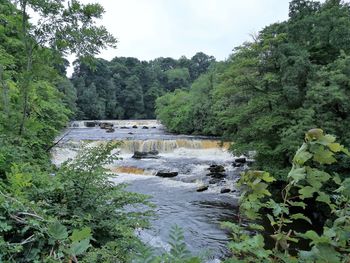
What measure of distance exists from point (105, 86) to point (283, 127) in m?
48.5

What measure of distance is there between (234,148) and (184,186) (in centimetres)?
292

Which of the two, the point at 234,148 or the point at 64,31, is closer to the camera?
the point at 64,31

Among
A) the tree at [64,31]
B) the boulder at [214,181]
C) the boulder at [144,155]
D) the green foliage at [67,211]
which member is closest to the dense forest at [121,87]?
the boulder at [144,155]

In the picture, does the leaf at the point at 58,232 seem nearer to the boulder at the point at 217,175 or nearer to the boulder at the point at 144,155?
the boulder at the point at 217,175

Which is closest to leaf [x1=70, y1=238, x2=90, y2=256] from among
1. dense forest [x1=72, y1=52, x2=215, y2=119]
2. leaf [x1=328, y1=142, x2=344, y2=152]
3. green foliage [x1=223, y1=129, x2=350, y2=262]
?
green foliage [x1=223, y1=129, x2=350, y2=262]

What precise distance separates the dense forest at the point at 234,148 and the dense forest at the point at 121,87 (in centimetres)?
3757

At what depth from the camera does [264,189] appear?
1.36m

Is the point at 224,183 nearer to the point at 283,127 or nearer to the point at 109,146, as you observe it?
Result: the point at 283,127

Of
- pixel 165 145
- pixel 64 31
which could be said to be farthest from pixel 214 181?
pixel 64 31

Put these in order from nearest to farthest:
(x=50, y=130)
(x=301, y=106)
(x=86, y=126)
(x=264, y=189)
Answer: (x=264, y=189), (x=50, y=130), (x=301, y=106), (x=86, y=126)

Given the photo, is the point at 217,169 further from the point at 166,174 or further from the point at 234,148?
the point at 234,148

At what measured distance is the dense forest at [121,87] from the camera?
5066cm

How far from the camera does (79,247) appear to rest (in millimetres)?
1072

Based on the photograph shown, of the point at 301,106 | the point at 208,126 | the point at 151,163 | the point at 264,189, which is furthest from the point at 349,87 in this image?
the point at 208,126
